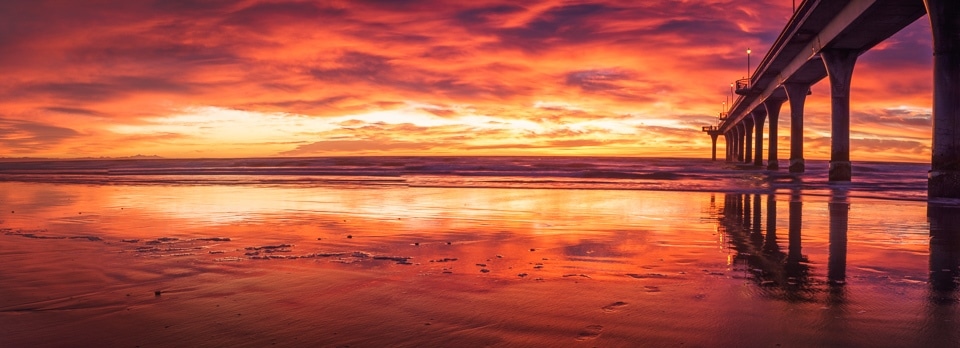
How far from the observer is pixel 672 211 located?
14672mm

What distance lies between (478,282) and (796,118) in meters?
56.1

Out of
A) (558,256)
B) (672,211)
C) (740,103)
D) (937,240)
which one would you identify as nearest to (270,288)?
(558,256)

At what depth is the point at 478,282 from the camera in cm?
604

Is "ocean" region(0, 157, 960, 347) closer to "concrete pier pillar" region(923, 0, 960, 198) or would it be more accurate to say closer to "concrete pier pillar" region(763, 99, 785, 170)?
"concrete pier pillar" region(923, 0, 960, 198)

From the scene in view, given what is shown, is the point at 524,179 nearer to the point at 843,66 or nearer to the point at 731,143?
the point at 843,66

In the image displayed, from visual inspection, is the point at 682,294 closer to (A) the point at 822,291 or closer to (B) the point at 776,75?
(A) the point at 822,291

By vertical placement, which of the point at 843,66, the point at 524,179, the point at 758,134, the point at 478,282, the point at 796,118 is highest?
the point at 843,66

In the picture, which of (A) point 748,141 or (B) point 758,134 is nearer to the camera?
(B) point 758,134

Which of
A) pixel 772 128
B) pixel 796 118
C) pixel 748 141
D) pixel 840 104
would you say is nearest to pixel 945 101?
pixel 840 104

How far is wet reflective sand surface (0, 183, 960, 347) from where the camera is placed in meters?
4.22

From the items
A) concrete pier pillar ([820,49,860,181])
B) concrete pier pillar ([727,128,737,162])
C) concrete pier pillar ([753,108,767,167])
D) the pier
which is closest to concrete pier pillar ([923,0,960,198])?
the pier

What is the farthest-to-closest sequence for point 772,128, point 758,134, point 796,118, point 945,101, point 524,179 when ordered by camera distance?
point 758,134 < point 772,128 < point 796,118 < point 524,179 < point 945,101

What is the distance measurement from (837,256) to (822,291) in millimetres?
2592

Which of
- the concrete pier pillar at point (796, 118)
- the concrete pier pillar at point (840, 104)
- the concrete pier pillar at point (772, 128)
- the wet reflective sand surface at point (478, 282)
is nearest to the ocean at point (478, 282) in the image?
the wet reflective sand surface at point (478, 282)
